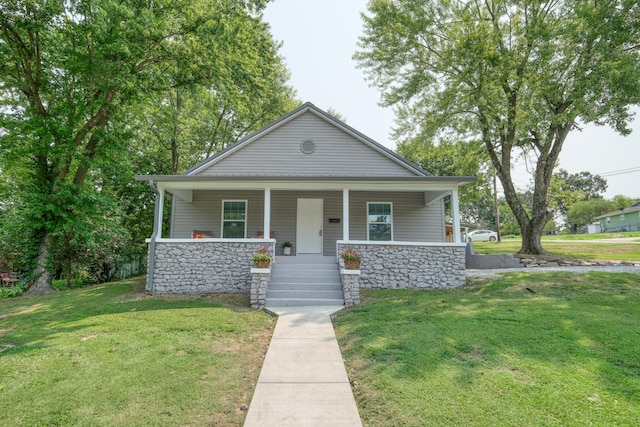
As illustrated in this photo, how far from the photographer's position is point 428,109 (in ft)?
50.0

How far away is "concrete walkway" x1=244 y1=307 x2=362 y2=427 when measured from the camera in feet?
9.09

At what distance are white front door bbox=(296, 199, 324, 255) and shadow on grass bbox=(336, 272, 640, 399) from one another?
420 cm

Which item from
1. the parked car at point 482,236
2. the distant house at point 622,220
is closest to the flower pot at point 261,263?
the parked car at point 482,236

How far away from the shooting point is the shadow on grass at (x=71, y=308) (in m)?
5.05

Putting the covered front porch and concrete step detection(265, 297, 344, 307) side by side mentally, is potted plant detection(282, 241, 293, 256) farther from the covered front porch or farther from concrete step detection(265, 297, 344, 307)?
concrete step detection(265, 297, 344, 307)

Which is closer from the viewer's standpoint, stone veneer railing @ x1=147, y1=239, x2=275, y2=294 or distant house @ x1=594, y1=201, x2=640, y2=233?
stone veneer railing @ x1=147, y1=239, x2=275, y2=294

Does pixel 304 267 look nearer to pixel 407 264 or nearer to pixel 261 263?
pixel 261 263

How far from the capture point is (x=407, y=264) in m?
8.80

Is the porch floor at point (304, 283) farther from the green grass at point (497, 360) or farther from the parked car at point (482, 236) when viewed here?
the parked car at point (482, 236)

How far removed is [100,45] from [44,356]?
949 centimetres

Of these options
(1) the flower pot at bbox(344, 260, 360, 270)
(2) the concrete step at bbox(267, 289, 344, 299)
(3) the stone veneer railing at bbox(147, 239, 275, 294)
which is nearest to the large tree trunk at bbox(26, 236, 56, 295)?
(3) the stone veneer railing at bbox(147, 239, 275, 294)

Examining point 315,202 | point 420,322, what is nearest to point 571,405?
point 420,322

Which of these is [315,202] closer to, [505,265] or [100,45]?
[505,265]

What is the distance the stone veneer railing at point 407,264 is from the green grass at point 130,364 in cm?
360
